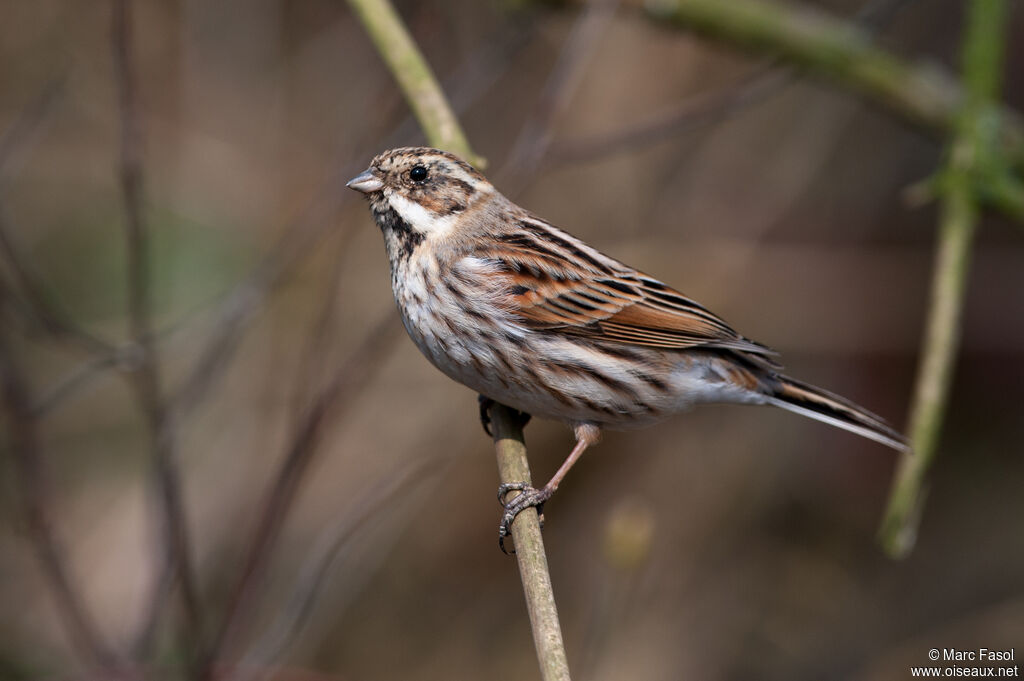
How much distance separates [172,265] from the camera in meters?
7.81

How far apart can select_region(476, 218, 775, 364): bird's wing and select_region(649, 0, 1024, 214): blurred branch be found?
1.85 m

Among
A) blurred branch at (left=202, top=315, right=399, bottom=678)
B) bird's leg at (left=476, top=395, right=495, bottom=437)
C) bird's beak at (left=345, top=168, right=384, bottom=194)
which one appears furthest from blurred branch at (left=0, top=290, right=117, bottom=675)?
bird's leg at (left=476, top=395, right=495, bottom=437)

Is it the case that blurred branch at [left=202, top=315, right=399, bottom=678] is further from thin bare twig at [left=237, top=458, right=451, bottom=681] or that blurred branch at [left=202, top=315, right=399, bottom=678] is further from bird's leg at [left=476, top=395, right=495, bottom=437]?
bird's leg at [left=476, top=395, right=495, bottom=437]

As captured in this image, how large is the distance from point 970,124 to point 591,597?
4.03m

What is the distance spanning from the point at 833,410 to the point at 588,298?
1149 mm

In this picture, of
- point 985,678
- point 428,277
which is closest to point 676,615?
point 985,678

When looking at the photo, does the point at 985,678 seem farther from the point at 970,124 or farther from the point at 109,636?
the point at 109,636

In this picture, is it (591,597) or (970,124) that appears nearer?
(970,124)

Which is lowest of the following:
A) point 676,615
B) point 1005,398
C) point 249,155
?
point 676,615

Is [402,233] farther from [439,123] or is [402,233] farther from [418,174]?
[439,123]

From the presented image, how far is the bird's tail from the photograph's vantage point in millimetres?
4555

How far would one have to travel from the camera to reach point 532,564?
3176 millimetres

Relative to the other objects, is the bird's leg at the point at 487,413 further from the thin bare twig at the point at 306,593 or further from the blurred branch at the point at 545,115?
the blurred branch at the point at 545,115

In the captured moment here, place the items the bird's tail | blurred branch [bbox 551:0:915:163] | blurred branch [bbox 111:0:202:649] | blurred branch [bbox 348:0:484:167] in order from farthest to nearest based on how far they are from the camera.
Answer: blurred branch [bbox 551:0:915:163]
the bird's tail
blurred branch [bbox 111:0:202:649]
blurred branch [bbox 348:0:484:167]
